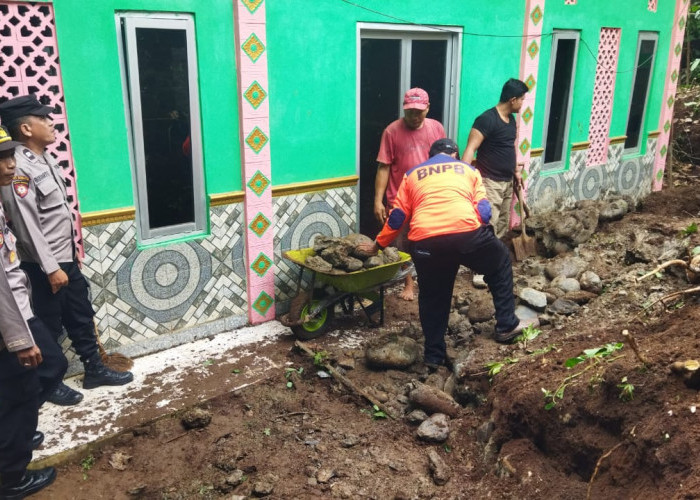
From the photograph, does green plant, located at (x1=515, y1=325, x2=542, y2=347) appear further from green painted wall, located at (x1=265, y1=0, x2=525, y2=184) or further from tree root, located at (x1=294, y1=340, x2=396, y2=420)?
green painted wall, located at (x1=265, y1=0, x2=525, y2=184)

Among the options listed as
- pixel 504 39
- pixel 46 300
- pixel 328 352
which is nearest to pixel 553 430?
pixel 328 352

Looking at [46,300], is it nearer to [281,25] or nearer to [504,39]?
[281,25]

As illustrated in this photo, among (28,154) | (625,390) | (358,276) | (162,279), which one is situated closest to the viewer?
(625,390)

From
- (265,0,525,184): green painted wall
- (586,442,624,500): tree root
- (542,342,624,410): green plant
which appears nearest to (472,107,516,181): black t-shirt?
(265,0,525,184): green painted wall

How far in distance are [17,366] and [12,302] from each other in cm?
41

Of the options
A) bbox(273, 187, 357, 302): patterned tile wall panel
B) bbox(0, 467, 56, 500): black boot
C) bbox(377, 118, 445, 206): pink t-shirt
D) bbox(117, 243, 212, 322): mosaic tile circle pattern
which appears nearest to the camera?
bbox(0, 467, 56, 500): black boot

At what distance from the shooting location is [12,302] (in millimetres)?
3117

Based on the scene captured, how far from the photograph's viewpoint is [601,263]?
22.2 feet

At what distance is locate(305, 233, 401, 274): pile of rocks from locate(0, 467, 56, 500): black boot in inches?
97.9

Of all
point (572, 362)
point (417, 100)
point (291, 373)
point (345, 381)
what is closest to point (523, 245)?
point (417, 100)

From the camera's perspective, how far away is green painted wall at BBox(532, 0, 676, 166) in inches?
308

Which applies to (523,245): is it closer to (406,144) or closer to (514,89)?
(514,89)

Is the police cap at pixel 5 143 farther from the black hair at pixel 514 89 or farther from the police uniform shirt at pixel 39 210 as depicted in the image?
the black hair at pixel 514 89

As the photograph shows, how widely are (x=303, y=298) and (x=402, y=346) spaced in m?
1.04
